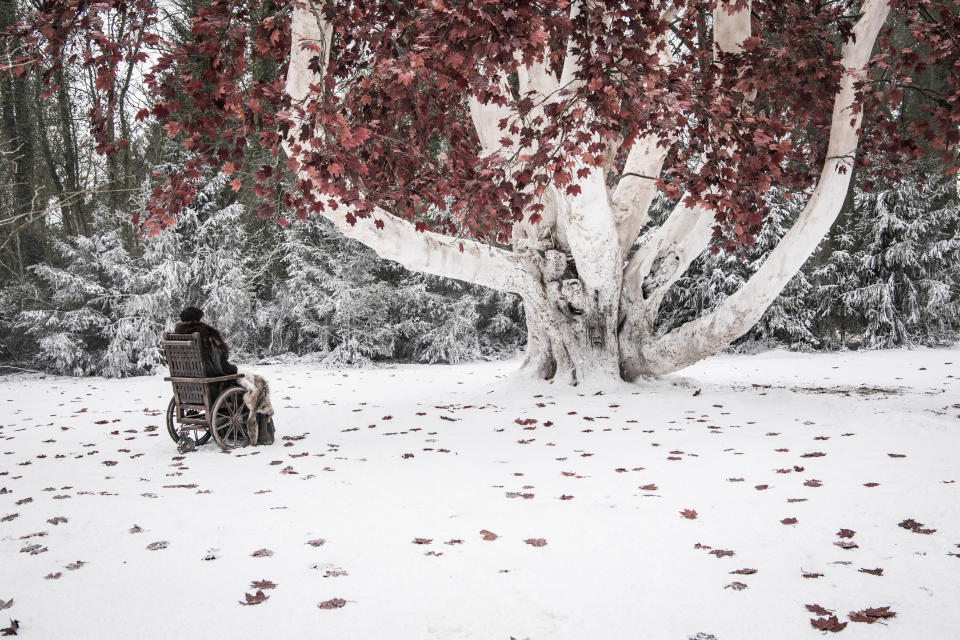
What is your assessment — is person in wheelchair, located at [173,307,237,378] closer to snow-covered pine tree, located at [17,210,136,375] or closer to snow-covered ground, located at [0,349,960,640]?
snow-covered ground, located at [0,349,960,640]

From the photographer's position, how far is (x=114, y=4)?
385 cm

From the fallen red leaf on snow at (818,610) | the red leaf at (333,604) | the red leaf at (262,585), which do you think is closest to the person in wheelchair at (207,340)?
the red leaf at (262,585)

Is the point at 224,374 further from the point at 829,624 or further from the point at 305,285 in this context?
the point at 305,285

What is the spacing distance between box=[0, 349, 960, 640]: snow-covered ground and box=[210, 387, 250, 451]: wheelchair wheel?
17 centimetres

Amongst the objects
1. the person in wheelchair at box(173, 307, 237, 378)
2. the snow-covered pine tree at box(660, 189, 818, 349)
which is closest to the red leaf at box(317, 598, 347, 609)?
the person in wheelchair at box(173, 307, 237, 378)

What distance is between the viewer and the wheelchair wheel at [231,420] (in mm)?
5449

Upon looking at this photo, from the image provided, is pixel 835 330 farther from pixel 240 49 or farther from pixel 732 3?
pixel 240 49

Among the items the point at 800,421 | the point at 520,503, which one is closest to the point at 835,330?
the point at 800,421

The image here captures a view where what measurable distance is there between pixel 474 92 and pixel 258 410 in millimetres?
3449

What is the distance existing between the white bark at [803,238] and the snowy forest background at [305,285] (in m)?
6.59

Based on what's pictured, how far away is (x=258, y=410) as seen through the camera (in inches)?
219

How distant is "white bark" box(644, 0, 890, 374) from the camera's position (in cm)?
612

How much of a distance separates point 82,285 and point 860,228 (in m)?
17.1

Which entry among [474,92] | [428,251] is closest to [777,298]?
[428,251]
